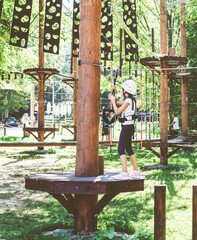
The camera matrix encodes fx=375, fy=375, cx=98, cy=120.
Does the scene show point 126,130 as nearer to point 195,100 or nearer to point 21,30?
point 21,30

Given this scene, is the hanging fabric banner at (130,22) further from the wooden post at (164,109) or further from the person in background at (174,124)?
the person in background at (174,124)

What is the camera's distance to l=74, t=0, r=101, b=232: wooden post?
16.0 feet

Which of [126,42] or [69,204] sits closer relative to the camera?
[69,204]

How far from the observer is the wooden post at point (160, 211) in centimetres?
373

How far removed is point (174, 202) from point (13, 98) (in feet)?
123

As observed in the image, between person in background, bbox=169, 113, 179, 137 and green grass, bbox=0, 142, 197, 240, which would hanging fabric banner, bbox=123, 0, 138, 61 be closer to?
green grass, bbox=0, 142, 197, 240

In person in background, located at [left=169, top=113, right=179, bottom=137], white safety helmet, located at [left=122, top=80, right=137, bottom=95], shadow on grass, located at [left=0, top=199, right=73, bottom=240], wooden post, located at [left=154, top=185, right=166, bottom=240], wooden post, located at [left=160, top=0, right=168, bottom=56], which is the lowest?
shadow on grass, located at [left=0, top=199, right=73, bottom=240]

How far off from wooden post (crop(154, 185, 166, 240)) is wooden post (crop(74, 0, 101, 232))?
1.31m

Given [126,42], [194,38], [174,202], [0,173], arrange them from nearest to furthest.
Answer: [174,202]
[126,42]
[0,173]
[194,38]

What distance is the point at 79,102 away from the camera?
491cm

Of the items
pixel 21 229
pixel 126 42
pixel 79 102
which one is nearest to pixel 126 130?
pixel 79 102

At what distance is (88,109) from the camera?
4879mm

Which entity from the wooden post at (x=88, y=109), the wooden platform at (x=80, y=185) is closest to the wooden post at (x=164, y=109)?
the wooden post at (x=88, y=109)

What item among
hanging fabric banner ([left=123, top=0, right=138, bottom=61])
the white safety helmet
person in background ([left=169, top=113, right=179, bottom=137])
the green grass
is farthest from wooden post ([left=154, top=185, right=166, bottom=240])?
person in background ([left=169, top=113, right=179, bottom=137])
